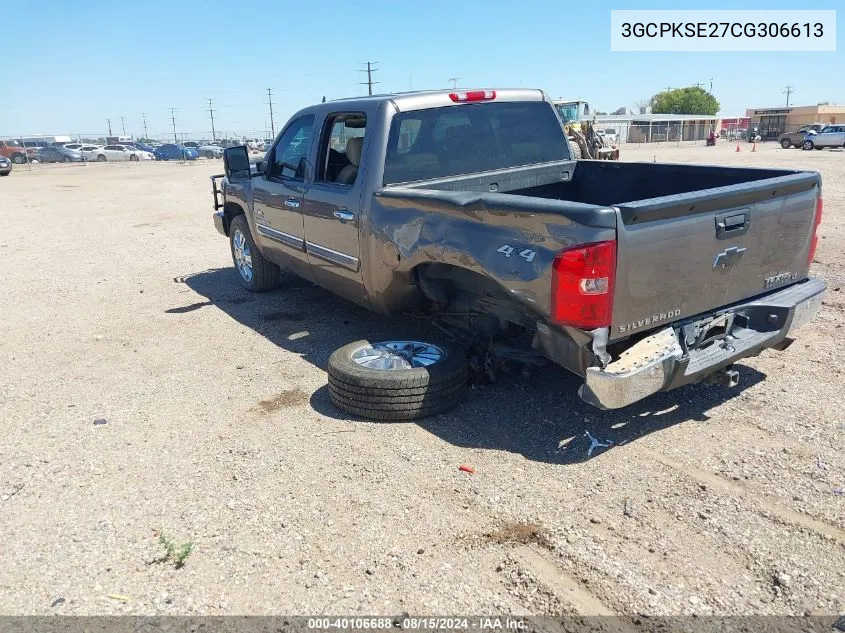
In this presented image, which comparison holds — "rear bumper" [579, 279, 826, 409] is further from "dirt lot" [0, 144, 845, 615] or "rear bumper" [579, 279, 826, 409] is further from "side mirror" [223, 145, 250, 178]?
"side mirror" [223, 145, 250, 178]

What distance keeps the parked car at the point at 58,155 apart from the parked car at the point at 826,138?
5299cm

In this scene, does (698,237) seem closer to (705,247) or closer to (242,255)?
(705,247)

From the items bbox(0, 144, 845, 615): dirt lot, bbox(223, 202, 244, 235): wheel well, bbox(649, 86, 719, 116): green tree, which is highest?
bbox(649, 86, 719, 116): green tree

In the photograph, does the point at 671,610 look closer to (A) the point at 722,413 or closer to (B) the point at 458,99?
(A) the point at 722,413

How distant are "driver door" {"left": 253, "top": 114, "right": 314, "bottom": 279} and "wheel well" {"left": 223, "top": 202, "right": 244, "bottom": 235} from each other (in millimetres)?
942

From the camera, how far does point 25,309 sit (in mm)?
7430

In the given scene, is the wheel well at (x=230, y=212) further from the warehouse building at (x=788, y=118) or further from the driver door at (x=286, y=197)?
the warehouse building at (x=788, y=118)

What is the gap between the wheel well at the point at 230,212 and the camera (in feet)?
25.0

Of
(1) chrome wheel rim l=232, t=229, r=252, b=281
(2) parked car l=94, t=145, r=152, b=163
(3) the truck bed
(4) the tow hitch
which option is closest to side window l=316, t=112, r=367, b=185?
(3) the truck bed

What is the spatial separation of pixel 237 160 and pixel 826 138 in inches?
1776

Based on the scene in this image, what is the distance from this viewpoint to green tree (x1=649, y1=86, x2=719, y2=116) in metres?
119

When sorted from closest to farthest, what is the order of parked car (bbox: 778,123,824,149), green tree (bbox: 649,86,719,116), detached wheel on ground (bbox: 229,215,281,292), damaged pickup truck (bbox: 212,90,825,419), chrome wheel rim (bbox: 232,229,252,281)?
damaged pickup truck (bbox: 212,90,825,419)
detached wheel on ground (bbox: 229,215,281,292)
chrome wheel rim (bbox: 232,229,252,281)
parked car (bbox: 778,123,824,149)
green tree (bbox: 649,86,719,116)

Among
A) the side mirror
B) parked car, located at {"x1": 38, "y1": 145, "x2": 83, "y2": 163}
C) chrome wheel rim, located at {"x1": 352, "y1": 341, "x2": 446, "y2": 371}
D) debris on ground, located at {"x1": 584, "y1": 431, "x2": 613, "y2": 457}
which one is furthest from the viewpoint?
parked car, located at {"x1": 38, "y1": 145, "x2": 83, "y2": 163}

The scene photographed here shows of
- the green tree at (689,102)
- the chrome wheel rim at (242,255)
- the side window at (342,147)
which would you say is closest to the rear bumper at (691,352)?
the side window at (342,147)
